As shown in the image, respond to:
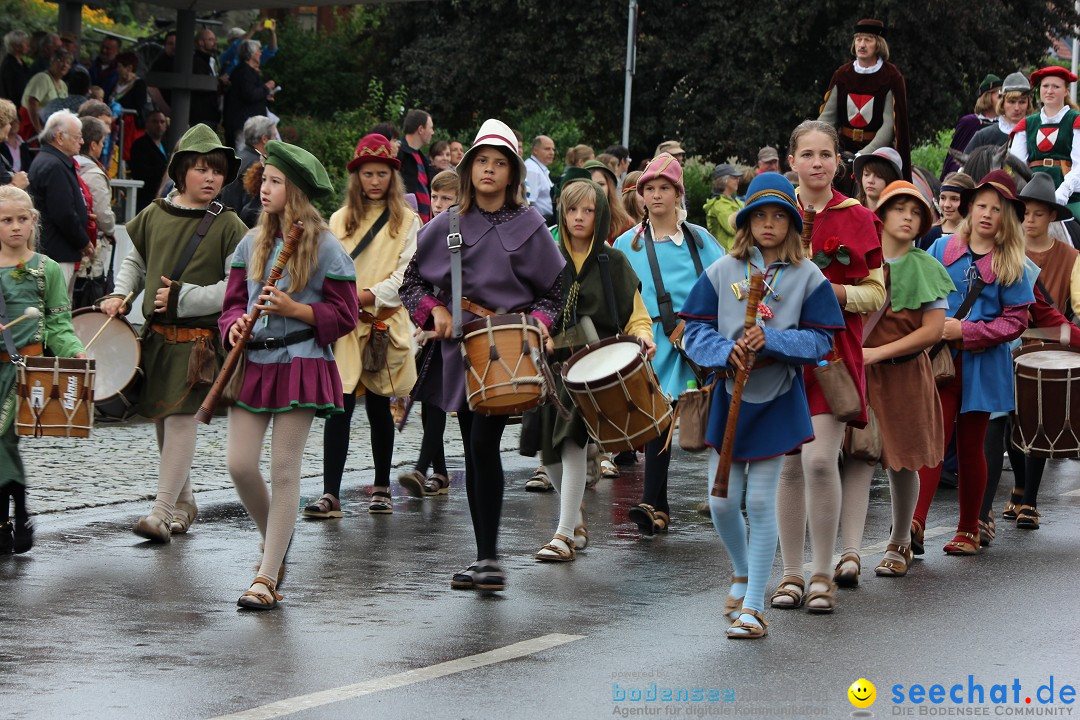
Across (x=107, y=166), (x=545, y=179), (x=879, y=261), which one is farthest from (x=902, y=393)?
(x=107, y=166)

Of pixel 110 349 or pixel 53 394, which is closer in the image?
pixel 53 394

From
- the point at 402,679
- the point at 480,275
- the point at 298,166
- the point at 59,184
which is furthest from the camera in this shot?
the point at 59,184

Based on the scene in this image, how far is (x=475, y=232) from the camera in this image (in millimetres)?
7898

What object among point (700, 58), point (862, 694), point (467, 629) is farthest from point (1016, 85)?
point (700, 58)

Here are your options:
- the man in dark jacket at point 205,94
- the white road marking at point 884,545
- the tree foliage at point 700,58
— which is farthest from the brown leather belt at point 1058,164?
the tree foliage at point 700,58

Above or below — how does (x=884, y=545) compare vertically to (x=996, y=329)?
below

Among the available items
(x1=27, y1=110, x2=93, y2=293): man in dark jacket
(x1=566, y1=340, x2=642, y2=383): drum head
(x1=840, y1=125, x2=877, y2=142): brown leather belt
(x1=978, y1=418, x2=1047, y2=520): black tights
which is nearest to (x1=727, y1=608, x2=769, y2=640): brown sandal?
(x1=566, y1=340, x2=642, y2=383): drum head

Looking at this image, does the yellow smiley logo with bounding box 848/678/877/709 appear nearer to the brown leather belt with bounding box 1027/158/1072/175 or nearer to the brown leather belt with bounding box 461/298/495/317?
the brown leather belt with bounding box 461/298/495/317

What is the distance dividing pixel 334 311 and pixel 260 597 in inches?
48.8

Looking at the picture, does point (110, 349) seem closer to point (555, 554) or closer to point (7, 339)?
point (7, 339)

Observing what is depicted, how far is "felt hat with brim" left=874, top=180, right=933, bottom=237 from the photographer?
8.37 meters

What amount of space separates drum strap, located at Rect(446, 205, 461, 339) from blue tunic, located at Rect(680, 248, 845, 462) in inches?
43.5

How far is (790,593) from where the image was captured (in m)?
7.54


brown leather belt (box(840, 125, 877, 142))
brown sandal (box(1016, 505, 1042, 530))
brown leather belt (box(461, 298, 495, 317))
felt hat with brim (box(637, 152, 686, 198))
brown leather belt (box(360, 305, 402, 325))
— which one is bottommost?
brown sandal (box(1016, 505, 1042, 530))
